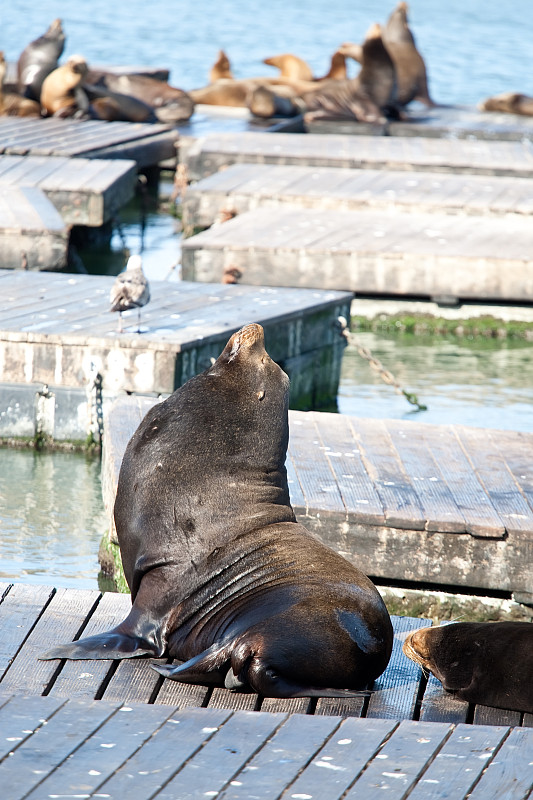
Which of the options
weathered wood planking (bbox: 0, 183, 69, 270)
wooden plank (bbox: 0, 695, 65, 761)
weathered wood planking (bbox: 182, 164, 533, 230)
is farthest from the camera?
weathered wood planking (bbox: 182, 164, 533, 230)

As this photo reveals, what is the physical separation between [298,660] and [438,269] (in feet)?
20.1

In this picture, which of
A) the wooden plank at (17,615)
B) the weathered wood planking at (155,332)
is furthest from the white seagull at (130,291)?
the wooden plank at (17,615)

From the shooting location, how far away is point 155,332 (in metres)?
6.32

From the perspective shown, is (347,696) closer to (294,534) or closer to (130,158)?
(294,534)

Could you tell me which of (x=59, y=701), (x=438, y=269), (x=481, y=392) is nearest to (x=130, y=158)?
(x=438, y=269)

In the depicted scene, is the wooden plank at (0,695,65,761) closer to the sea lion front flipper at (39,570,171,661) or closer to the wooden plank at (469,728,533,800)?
the sea lion front flipper at (39,570,171,661)

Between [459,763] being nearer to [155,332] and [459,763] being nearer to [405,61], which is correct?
[155,332]

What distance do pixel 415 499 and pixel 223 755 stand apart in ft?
6.81

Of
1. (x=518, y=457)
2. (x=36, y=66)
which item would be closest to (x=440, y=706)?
(x=518, y=457)

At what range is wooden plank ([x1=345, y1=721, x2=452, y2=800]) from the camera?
248 cm

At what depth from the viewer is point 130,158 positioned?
502 inches

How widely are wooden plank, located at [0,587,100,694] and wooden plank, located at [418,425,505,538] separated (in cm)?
133

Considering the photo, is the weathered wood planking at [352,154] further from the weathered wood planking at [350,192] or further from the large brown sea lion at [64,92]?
the large brown sea lion at [64,92]

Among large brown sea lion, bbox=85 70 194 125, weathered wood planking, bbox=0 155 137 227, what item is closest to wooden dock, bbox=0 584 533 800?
weathered wood planking, bbox=0 155 137 227
